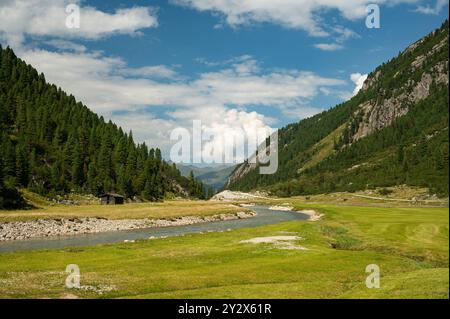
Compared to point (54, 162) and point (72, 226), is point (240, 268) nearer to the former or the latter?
point (72, 226)

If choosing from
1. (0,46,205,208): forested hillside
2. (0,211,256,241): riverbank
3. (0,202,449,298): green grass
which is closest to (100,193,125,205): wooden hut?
(0,46,205,208): forested hillside

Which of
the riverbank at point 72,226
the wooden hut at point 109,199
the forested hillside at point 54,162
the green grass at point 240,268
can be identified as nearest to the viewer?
the green grass at point 240,268

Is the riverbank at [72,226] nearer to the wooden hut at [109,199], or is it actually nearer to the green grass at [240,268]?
the green grass at [240,268]

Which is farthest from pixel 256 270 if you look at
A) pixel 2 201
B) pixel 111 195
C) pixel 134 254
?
pixel 111 195

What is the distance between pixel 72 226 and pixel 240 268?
190ft

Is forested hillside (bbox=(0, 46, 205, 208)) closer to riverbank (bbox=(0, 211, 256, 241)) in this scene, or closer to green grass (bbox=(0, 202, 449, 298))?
riverbank (bbox=(0, 211, 256, 241))

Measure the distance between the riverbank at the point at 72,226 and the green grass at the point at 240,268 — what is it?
26.3 metres

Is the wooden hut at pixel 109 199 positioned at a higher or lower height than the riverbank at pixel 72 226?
higher

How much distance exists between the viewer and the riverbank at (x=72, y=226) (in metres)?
78.2

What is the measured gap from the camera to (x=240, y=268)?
41.7 meters

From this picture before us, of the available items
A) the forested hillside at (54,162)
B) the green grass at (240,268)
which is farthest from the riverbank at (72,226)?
the forested hillside at (54,162)

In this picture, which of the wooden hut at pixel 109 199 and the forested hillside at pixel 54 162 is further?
the wooden hut at pixel 109 199

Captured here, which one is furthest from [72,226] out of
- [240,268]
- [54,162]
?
[54,162]
